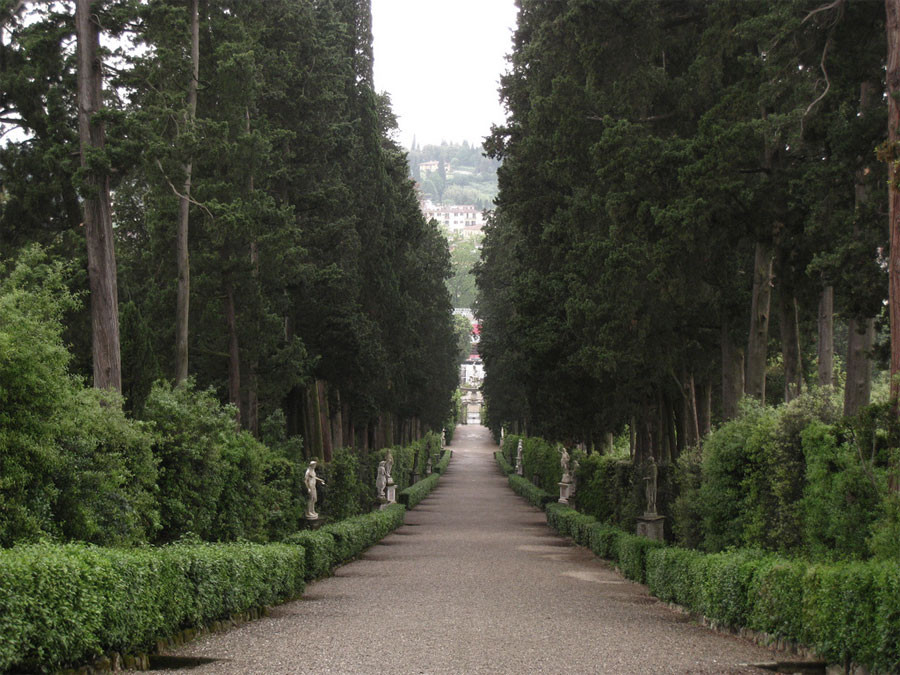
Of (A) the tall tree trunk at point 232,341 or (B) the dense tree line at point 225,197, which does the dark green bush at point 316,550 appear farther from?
(A) the tall tree trunk at point 232,341

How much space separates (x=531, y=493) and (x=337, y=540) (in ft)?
63.2

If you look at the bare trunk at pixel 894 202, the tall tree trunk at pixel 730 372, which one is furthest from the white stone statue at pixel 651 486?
the bare trunk at pixel 894 202

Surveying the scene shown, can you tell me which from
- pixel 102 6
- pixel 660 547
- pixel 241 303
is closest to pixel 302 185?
pixel 241 303

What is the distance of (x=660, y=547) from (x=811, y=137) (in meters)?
6.71

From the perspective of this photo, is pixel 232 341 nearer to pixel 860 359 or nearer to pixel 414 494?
pixel 414 494

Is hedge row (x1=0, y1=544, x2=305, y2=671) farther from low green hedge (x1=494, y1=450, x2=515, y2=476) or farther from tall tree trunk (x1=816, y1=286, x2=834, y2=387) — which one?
low green hedge (x1=494, y1=450, x2=515, y2=476)

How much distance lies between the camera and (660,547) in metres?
15.3

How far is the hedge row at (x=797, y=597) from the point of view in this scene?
7.43 m

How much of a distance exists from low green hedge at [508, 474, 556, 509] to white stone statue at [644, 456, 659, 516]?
46.8 ft

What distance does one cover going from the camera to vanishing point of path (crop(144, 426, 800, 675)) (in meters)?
8.45

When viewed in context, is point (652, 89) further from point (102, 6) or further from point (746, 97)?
point (102, 6)

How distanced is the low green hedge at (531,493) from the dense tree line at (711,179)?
10.1 meters

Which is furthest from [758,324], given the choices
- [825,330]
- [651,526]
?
[651,526]

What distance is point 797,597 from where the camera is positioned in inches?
358
